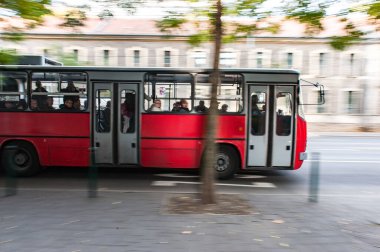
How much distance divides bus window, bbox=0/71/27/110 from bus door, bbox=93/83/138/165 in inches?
76.1

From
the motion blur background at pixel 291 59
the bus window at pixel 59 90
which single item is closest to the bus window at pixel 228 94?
the bus window at pixel 59 90

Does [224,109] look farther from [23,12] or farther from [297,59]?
[297,59]

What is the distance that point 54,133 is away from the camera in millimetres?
9391

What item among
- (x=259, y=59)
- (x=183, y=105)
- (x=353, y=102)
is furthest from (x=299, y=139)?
(x=353, y=102)

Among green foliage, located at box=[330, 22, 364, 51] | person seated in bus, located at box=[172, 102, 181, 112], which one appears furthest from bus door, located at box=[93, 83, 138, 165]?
green foliage, located at box=[330, 22, 364, 51]

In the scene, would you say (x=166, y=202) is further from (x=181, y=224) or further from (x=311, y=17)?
(x=311, y=17)

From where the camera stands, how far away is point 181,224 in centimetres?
561

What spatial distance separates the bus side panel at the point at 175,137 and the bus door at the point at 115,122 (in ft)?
1.13

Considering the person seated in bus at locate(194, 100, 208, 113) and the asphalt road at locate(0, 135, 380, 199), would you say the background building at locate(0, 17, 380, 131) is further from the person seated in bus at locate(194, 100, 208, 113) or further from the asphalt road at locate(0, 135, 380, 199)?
the person seated in bus at locate(194, 100, 208, 113)

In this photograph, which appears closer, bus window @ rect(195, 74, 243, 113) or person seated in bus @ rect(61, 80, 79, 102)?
bus window @ rect(195, 74, 243, 113)

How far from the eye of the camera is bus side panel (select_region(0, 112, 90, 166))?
Result: 938 centimetres

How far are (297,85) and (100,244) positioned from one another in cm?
644

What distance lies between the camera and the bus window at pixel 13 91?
9.47 m

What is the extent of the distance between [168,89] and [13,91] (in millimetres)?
4091
